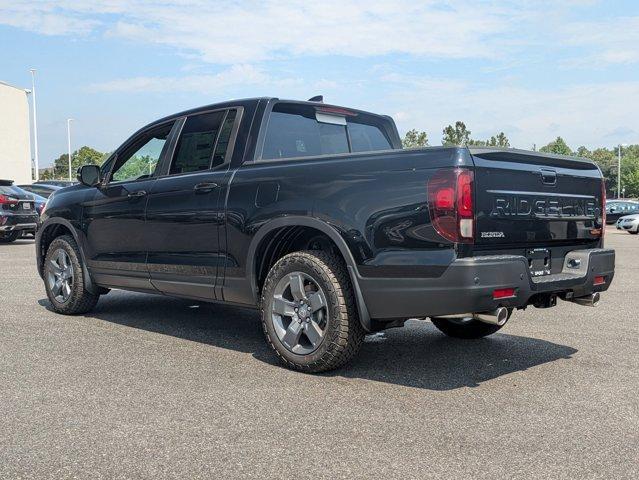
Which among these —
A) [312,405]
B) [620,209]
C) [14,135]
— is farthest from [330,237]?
[14,135]

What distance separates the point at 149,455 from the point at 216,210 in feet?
7.55

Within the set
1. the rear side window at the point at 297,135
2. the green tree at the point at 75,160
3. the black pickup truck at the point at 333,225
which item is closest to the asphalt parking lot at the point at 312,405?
the black pickup truck at the point at 333,225

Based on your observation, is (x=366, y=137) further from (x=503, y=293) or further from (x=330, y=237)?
(x=503, y=293)

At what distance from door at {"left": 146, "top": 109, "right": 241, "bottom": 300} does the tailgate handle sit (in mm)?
2233

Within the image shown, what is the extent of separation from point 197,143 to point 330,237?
1.81m

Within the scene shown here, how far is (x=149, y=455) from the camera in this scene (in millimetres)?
3211

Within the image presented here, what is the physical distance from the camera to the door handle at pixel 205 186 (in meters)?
5.23

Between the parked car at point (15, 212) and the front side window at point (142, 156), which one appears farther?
the parked car at point (15, 212)

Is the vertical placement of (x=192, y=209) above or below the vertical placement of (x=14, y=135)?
below

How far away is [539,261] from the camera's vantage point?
4.45m

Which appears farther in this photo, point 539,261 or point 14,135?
point 14,135

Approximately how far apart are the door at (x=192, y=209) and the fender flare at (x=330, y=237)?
391 mm

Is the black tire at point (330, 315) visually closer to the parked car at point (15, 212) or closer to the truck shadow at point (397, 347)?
the truck shadow at point (397, 347)

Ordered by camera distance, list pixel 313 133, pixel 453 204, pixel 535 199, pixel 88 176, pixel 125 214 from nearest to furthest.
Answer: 1. pixel 453 204
2. pixel 535 199
3. pixel 313 133
4. pixel 125 214
5. pixel 88 176
